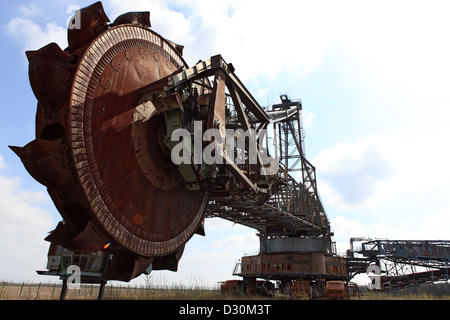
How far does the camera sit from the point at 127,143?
6.32 metres

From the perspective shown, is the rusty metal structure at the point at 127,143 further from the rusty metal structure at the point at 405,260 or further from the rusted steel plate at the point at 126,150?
the rusty metal structure at the point at 405,260

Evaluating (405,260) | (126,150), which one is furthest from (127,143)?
(405,260)

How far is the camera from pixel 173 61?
8.21m

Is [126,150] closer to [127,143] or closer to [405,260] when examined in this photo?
[127,143]

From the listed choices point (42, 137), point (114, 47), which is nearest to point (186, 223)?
point (42, 137)

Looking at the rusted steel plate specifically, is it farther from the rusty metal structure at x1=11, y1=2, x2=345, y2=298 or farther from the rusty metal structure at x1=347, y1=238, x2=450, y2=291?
the rusty metal structure at x1=347, y1=238, x2=450, y2=291

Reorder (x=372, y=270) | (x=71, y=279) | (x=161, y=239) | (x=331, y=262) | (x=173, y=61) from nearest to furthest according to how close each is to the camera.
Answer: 1. (x=71, y=279)
2. (x=161, y=239)
3. (x=173, y=61)
4. (x=331, y=262)
5. (x=372, y=270)

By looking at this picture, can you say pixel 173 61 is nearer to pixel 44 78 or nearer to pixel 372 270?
pixel 44 78

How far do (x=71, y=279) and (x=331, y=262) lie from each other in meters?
25.7

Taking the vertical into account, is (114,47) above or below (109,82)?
above

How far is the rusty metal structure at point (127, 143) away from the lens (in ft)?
16.9

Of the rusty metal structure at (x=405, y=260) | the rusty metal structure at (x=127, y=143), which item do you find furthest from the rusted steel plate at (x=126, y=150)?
the rusty metal structure at (x=405, y=260)

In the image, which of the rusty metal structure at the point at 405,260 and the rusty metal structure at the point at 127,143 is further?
the rusty metal structure at the point at 405,260
